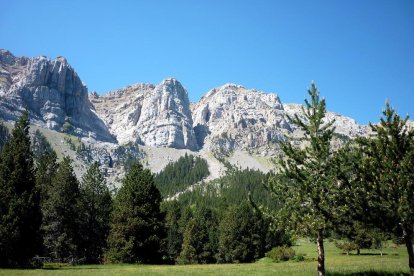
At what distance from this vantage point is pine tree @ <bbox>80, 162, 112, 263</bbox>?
78.2m

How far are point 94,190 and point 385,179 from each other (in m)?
70.9

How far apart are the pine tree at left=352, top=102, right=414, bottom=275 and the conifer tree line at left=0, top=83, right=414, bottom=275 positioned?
0.06 m

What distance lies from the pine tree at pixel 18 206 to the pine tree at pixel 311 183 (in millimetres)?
33550

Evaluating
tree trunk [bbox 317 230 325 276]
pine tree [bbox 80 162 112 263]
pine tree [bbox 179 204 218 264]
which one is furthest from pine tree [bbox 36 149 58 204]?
tree trunk [bbox 317 230 325 276]

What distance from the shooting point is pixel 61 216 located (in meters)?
66.8

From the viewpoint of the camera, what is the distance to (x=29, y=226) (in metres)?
46.1

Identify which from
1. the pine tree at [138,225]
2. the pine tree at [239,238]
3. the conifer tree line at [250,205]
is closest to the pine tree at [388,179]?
the conifer tree line at [250,205]

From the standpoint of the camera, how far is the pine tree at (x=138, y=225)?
55.2m

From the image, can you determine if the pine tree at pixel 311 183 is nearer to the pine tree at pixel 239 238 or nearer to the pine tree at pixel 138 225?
the pine tree at pixel 138 225

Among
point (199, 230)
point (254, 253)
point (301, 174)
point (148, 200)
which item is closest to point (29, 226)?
point (148, 200)

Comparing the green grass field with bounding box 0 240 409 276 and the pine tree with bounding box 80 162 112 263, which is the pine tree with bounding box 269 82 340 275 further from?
the pine tree with bounding box 80 162 112 263

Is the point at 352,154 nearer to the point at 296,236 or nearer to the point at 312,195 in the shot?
the point at 312,195

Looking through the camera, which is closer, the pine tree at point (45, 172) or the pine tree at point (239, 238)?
the pine tree at point (45, 172)

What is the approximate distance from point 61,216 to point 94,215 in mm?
14224
